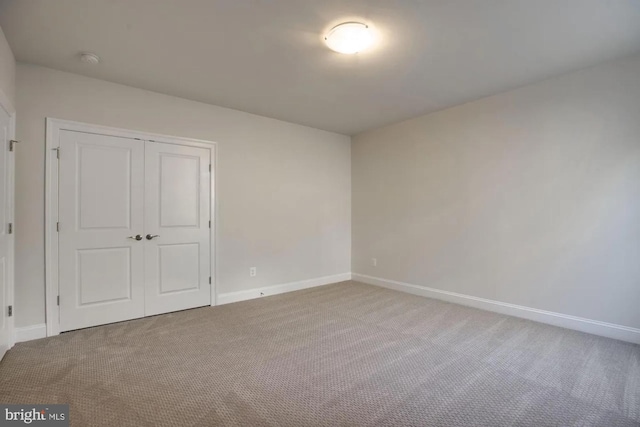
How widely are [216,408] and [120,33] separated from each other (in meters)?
2.84

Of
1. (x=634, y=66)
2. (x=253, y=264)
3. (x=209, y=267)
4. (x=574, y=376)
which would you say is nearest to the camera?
(x=574, y=376)

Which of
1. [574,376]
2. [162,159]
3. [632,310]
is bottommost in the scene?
[574,376]

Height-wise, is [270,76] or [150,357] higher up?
[270,76]

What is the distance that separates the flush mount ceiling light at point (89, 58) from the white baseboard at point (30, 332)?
2.51 metres

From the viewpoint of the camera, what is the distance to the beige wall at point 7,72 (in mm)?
2445

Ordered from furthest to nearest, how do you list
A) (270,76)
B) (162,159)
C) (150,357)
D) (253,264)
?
A: (253,264), (162,159), (270,76), (150,357)

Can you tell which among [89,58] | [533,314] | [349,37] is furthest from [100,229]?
[533,314]

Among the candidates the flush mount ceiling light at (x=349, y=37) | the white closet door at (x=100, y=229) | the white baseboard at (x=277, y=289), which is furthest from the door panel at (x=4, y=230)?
the flush mount ceiling light at (x=349, y=37)

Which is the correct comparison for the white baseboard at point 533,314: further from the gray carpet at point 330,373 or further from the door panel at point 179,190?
the door panel at point 179,190

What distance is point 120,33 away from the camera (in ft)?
8.10

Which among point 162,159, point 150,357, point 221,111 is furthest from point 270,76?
point 150,357

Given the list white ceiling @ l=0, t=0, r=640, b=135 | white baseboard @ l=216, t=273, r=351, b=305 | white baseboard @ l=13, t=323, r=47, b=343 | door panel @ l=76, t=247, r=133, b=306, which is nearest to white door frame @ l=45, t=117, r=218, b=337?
white baseboard @ l=13, t=323, r=47, b=343

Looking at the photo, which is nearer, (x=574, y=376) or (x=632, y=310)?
(x=574, y=376)

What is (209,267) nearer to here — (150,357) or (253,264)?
(253,264)
